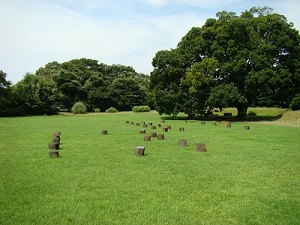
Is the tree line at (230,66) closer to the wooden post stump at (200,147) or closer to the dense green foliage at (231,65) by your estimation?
the dense green foliage at (231,65)

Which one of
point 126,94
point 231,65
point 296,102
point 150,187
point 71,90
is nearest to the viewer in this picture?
point 150,187

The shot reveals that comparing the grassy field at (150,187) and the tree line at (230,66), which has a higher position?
the tree line at (230,66)

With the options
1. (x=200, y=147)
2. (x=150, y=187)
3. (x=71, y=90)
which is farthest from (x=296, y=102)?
(x=71, y=90)

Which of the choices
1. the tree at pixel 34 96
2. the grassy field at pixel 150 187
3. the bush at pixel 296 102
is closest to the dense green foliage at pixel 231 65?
the bush at pixel 296 102

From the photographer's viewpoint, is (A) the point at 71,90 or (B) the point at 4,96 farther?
(A) the point at 71,90

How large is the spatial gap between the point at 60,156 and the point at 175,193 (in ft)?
20.2

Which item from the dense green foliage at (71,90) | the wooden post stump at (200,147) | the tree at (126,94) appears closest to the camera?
the wooden post stump at (200,147)

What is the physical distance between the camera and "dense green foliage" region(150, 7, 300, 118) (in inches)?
1206

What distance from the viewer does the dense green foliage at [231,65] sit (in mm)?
30641

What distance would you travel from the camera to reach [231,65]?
3083 centimetres

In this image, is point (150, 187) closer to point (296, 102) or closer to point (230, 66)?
point (230, 66)

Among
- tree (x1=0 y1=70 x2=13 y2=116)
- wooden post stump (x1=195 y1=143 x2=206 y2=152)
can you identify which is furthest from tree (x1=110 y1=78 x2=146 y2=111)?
wooden post stump (x1=195 y1=143 x2=206 y2=152)

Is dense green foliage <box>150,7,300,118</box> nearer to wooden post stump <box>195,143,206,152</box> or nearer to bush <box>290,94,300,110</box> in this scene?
bush <box>290,94,300,110</box>

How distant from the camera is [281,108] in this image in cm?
4606
